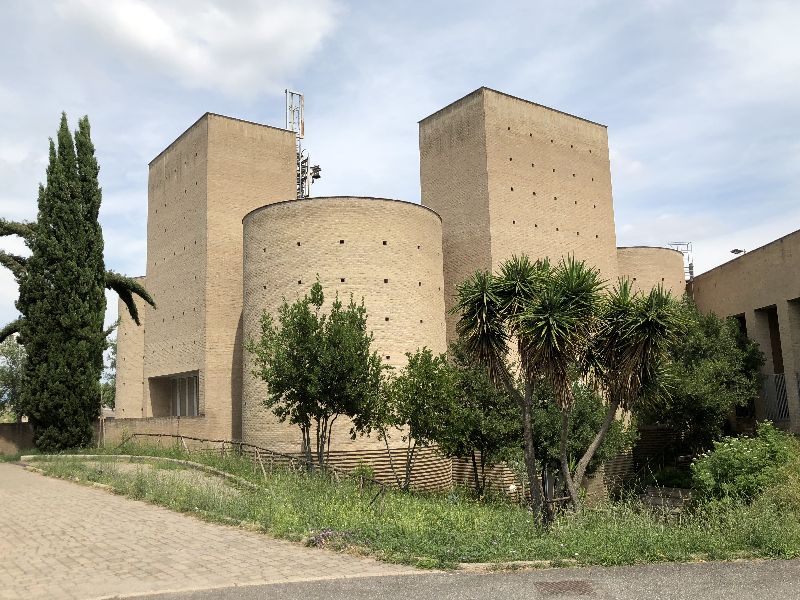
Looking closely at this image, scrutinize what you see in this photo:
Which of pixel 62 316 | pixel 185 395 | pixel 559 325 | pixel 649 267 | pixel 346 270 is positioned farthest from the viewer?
pixel 649 267

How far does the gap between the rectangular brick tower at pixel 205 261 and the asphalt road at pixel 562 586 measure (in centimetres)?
2223

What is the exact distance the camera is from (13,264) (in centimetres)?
2580

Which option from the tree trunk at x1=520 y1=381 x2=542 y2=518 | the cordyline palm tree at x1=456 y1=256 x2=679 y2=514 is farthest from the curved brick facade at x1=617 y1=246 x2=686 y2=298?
the tree trunk at x1=520 y1=381 x2=542 y2=518

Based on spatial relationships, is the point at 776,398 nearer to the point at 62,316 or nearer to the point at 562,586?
the point at 562,586

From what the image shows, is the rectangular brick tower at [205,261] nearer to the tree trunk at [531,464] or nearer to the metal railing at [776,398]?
the tree trunk at [531,464]

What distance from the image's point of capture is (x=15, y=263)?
84.8 feet

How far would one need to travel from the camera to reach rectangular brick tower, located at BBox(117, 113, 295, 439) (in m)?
29.9

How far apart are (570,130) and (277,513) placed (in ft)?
84.1

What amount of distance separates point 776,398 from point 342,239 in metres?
18.1

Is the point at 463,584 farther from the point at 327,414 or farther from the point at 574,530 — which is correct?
the point at 327,414

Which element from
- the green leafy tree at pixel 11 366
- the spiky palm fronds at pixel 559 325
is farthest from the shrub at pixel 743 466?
the green leafy tree at pixel 11 366

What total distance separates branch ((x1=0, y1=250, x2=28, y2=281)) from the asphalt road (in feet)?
71.0

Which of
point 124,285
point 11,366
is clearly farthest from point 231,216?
point 11,366

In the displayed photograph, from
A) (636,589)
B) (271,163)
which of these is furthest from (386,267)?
(636,589)
